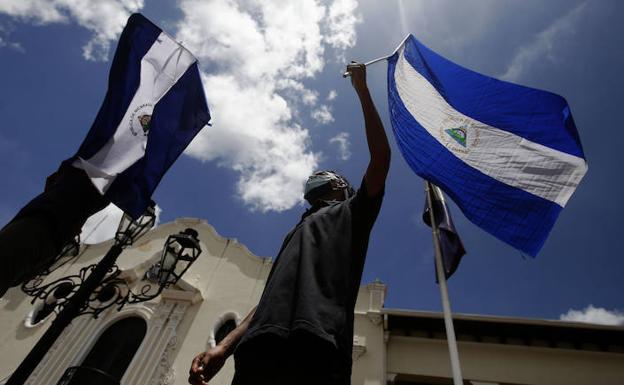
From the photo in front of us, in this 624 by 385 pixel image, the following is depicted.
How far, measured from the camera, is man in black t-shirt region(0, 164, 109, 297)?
1543mm

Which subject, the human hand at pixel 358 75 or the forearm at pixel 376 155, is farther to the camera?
the human hand at pixel 358 75

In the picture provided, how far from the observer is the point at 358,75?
79.7 inches

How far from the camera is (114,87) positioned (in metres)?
3.16

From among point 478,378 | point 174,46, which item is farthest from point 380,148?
point 478,378

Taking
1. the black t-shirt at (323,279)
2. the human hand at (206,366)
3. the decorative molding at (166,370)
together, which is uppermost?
the decorative molding at (166,370)

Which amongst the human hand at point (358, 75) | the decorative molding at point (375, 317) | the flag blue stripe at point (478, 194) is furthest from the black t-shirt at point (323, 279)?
the decorative molding at point (375, 317)

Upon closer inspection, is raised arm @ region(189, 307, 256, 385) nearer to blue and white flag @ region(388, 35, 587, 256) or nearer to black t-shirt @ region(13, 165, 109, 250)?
black t-shirt @ region(13, 165, 109, 250)

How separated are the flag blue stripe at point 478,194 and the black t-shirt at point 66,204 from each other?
293cm

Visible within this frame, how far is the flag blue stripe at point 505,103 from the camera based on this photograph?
11.4 ft

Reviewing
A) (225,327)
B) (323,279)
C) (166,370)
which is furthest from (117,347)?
(323,279)

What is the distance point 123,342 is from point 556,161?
32.9 feet

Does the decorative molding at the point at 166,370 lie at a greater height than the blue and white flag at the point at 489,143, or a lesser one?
lesser

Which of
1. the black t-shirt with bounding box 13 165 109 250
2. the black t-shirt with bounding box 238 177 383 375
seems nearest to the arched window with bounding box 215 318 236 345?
the black t-shirt with bounding box 13 165 109 250

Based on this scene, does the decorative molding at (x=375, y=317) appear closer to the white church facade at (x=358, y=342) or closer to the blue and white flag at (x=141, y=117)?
the white church facade at (x=358, y=342)
